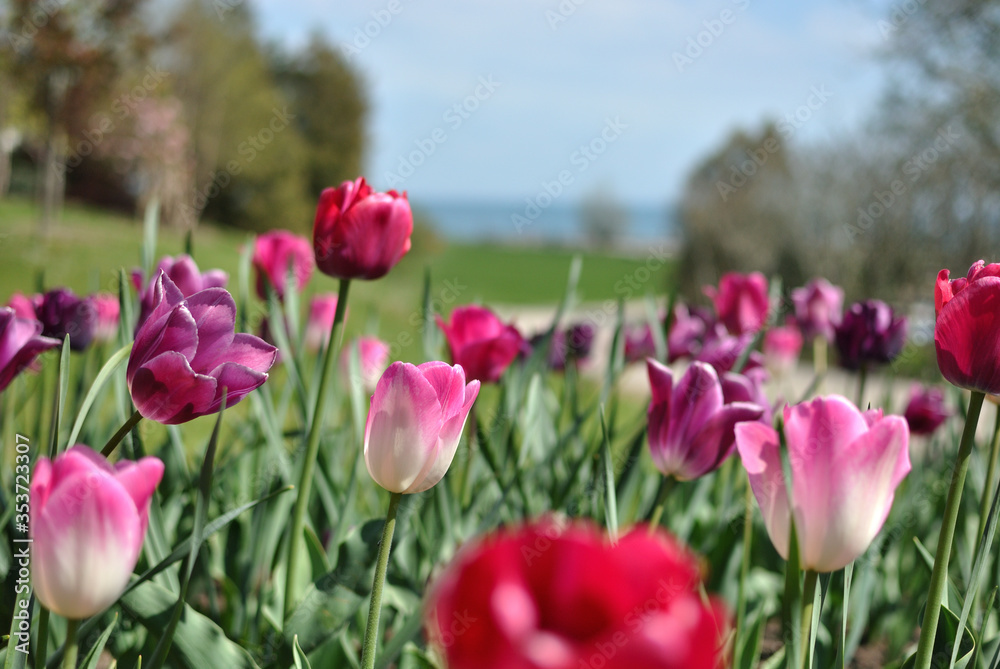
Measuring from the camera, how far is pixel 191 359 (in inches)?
28.6

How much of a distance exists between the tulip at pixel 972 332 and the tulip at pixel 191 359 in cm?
62

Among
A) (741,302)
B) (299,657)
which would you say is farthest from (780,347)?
(299,657)

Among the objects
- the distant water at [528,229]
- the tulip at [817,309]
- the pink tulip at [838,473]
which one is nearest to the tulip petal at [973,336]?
the pink tulip at [838,473]

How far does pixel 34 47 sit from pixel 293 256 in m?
→ 9.36

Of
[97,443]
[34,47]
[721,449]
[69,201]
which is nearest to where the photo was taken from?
[721,449]

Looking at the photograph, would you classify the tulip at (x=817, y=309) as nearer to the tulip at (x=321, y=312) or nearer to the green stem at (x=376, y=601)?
the tulip at (x=321, y=312)

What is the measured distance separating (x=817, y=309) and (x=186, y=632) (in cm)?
149

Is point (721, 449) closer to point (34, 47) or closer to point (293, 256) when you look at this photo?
point (293, 256)

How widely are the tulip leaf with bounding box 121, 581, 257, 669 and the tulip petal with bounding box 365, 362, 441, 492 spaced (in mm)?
283

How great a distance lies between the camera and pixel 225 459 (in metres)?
1.45

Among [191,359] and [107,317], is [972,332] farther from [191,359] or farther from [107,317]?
[107,317]

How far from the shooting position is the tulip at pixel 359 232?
1037mm

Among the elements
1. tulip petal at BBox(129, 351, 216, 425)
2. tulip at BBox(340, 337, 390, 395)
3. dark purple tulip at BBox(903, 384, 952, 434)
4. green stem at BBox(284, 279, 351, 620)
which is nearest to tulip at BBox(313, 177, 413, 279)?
green stem at BBox(284, 279, 351, 620)

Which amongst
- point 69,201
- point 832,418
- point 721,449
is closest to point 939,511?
point 721,449
